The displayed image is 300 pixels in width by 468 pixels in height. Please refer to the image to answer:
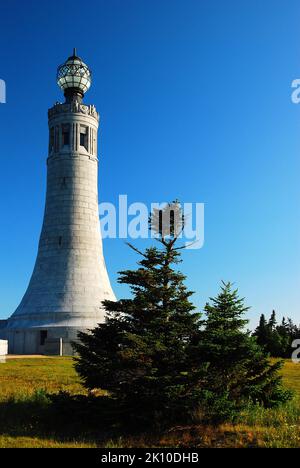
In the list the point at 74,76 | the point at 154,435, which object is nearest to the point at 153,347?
the point at 154,435

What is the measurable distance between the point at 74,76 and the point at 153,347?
51.3 m

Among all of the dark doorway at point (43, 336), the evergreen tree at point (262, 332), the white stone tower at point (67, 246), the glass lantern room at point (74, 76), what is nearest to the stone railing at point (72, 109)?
the white stone tower at point (67, 246)

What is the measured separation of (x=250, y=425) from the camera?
15.0 m

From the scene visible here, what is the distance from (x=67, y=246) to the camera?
54.9 metres

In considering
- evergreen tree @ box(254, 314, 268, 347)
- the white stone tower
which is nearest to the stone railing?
the white stone tower

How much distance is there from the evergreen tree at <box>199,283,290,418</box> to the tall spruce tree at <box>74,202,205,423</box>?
0.58 meters

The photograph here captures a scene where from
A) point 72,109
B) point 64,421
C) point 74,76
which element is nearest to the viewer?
point 64,421

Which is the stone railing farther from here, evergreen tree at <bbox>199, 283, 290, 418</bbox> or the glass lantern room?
evergreen tree at <bbox>199, 283, 290, 418</bbox>

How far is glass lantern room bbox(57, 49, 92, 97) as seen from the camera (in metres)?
59.5

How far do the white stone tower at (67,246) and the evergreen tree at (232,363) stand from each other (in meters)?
34.8

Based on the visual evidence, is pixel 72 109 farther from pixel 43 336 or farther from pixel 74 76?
pixel 43 336
